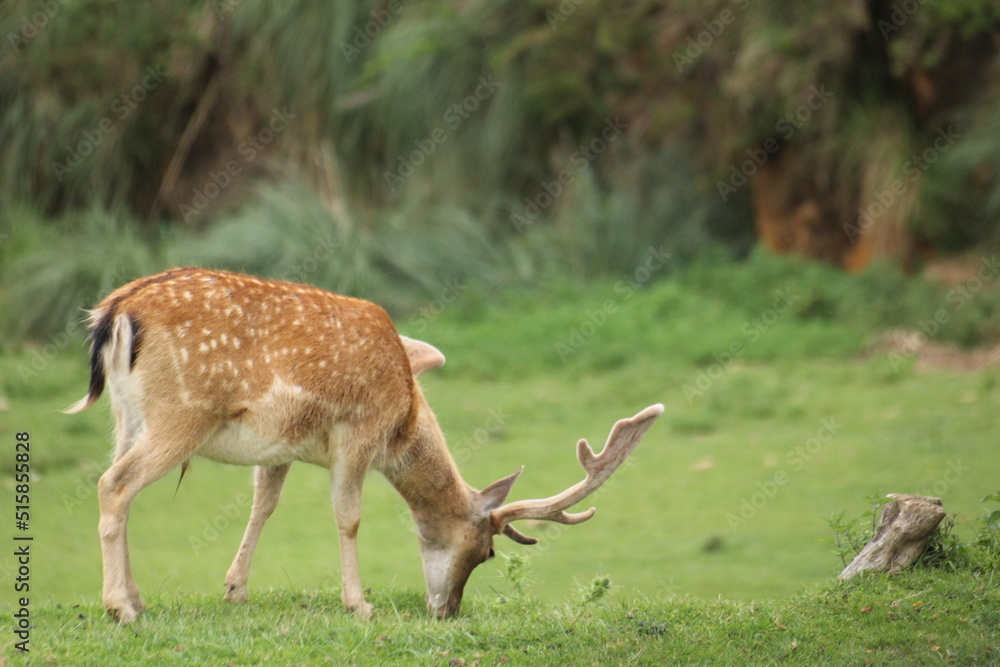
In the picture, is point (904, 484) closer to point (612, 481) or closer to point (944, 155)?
point (612, 481)

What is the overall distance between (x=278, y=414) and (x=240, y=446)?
25 centimetres

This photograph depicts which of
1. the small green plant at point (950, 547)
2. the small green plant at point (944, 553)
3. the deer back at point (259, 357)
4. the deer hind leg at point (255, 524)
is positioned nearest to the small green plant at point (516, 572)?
the deer back at point (259, 357)

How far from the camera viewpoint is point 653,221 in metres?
15.7

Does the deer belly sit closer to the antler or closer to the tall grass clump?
the antler

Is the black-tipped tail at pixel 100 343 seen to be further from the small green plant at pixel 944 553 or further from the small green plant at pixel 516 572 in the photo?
the small green plant at pixel 944 553

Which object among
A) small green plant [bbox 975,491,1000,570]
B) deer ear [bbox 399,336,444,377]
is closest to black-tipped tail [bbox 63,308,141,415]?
deer ear [bbox 399,336,444,377]

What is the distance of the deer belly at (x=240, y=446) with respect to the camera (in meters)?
5.93

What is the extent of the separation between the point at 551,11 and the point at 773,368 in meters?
5.69

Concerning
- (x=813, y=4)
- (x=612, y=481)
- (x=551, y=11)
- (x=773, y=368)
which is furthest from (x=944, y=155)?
(x=612, y=481)

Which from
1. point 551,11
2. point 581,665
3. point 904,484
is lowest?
point 904,484

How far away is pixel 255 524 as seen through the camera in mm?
6484

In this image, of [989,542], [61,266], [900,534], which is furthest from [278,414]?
[61,266]

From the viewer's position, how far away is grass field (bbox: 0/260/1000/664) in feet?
27.1

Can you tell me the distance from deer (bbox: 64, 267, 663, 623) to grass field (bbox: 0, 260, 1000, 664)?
0.41 metres
